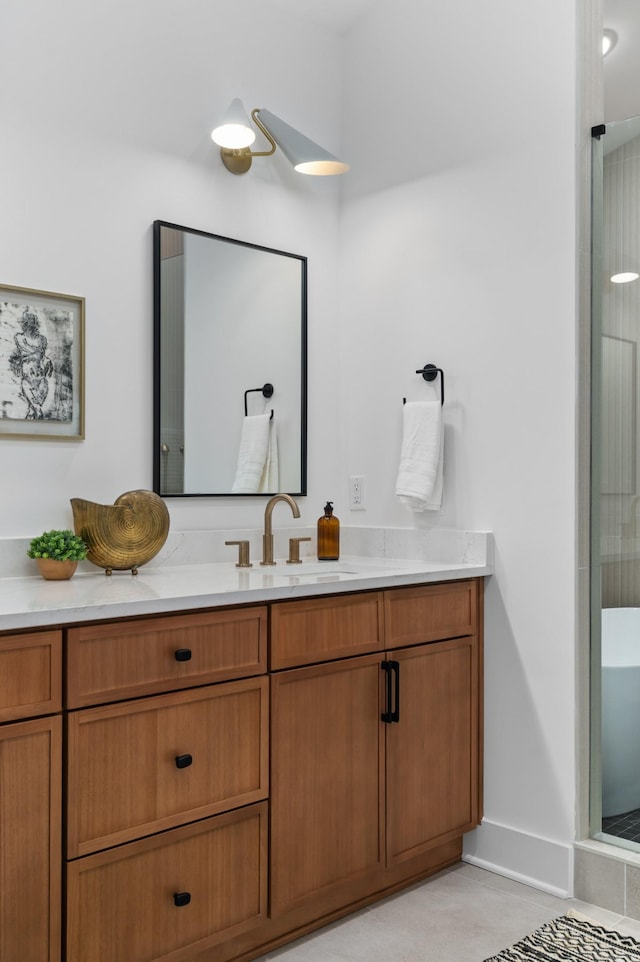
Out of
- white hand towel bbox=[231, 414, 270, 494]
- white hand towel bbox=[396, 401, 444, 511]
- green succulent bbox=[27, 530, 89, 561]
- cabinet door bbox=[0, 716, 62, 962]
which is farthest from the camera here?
white hand towel bbox=[231, 414, 270, 494]

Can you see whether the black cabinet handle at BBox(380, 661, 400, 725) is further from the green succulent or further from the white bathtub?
A: the green succulent

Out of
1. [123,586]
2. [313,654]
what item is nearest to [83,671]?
[123,586]

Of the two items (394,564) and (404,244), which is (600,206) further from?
(394,564)

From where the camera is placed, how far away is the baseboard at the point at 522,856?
2393 millimetres

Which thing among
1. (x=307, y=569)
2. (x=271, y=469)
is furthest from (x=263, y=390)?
(x=307, y=569)

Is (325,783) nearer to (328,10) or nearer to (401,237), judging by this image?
(401,237)

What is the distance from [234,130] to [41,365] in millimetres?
954

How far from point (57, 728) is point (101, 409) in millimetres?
1090

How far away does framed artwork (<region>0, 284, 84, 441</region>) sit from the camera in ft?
7.52

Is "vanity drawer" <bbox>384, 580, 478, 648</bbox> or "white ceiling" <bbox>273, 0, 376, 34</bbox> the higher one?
"white ceiling" <bbox>273, 0, 376, 34</bbox>

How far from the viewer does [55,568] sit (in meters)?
2.23

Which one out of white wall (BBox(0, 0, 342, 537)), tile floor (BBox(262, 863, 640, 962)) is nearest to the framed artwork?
white wall (BBox(0, 0, 342, 537))

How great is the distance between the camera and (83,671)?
66.7 inches

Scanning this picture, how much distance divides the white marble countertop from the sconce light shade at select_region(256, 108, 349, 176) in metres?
1.29
